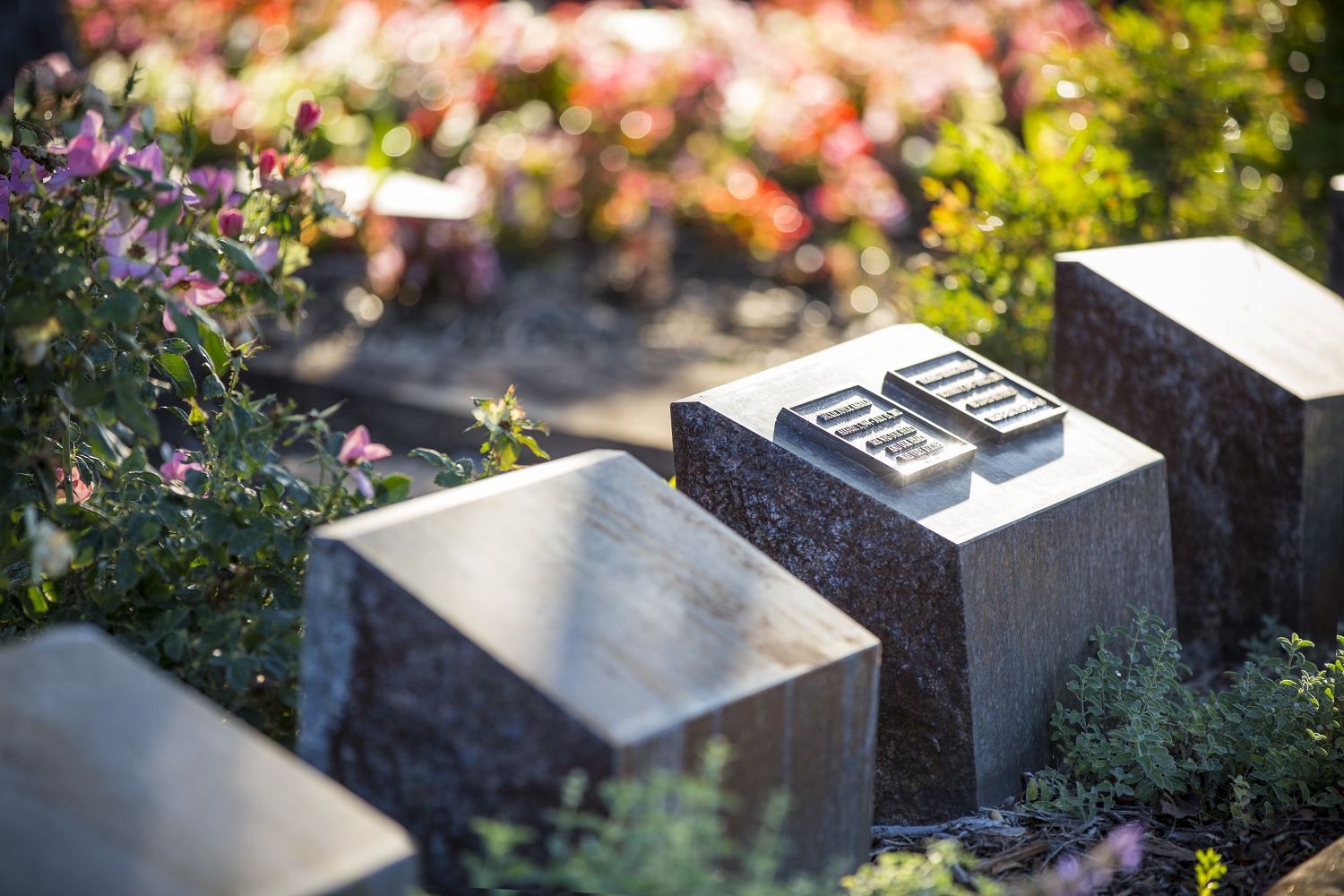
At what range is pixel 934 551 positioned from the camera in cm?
211

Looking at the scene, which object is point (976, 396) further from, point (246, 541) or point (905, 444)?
point (246, 541)

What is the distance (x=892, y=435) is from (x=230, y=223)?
54.0 inches

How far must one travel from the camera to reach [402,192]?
595cm

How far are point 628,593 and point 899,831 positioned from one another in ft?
3.07

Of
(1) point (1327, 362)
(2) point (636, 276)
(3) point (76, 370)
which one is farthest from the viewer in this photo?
A: (2) point (636, 276)

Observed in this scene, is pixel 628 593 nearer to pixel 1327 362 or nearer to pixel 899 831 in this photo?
pixel 899 831

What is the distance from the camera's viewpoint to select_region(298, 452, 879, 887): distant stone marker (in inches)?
58.8

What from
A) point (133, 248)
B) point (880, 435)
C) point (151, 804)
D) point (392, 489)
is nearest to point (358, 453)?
point (392, 489)

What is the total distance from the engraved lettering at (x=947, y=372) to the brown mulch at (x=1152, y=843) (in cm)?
93

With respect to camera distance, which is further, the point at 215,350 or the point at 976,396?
the point at 976,396

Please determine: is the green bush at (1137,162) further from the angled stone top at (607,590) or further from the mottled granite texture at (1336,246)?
the angled stone top at (607,590)

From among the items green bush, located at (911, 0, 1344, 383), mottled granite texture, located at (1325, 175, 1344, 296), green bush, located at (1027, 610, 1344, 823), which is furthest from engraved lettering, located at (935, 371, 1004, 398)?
mottled granite texture, located at (1325, 175, 1344, 296)

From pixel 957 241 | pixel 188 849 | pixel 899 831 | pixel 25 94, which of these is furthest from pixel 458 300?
pixel 188 849

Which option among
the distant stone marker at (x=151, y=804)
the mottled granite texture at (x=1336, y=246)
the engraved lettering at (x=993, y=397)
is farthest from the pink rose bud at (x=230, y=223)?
the mottled granite texture at (x=1336, y=246)
